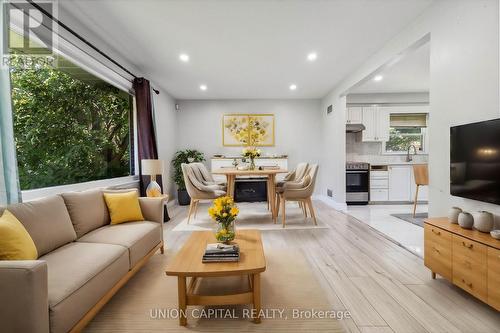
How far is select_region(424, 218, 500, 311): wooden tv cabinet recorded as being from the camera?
1.66m

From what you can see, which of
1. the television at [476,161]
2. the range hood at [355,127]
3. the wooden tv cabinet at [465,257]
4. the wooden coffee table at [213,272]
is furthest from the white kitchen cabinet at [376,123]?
the wooden coffee table at [213,272]

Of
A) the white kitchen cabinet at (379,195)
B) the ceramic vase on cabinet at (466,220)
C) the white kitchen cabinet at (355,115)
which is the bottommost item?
the white kitchen cabinet at (379,195)

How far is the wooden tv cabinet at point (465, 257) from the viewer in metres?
1.66

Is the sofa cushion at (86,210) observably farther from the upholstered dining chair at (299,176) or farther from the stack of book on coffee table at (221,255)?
the upholstered dining chair at (299,176)

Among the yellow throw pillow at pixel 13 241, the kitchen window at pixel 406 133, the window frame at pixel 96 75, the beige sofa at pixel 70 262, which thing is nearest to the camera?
the beige sofa at pixel 70 262

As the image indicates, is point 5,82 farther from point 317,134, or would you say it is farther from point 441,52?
point 317,134

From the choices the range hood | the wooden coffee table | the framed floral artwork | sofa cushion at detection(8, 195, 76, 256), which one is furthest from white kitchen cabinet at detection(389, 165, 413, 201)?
sofa cushion at detection(8, 195, 76, 256)

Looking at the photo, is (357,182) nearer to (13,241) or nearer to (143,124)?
(143,124)

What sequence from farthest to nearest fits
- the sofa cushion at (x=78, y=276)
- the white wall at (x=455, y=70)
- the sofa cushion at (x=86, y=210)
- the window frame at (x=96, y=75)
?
1. the window frame at (x=96, y=75)
2. the sofa cushion at (x=86, y=210)
3. the white wall at (x=455, y=70)
4. the sofa cushion at (x=78, y=276)

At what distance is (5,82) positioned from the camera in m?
1.84

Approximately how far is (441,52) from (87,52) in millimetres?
3781

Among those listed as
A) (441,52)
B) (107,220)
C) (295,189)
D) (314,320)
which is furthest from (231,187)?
(441,52)

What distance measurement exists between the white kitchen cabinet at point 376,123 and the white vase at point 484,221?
4.28m

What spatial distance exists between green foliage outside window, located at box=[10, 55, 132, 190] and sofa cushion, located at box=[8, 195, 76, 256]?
Result: 1.79 feet
